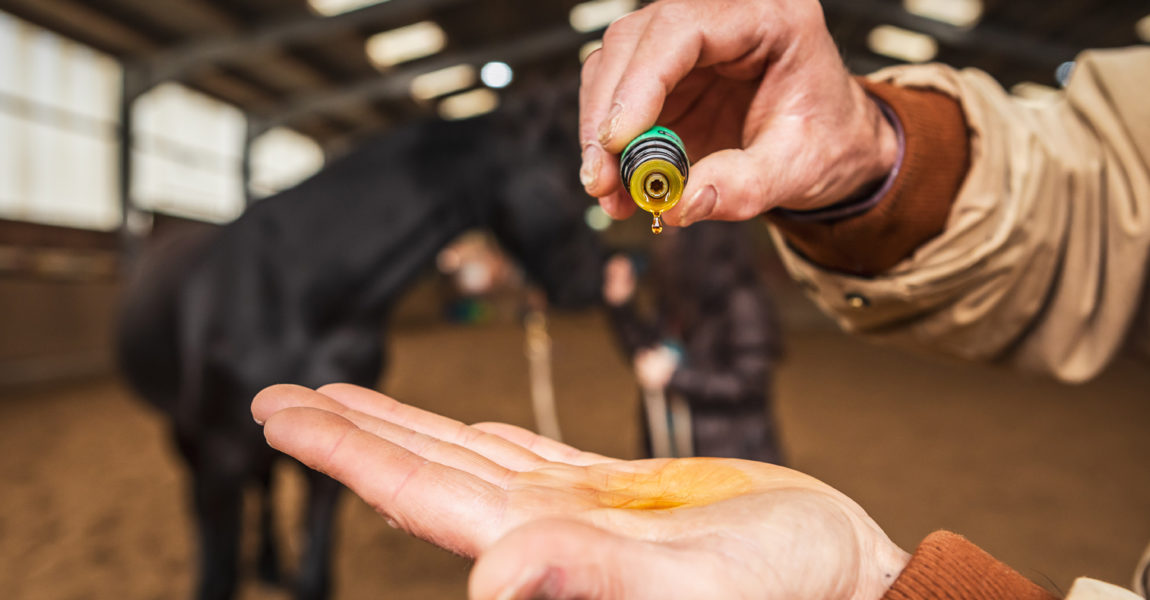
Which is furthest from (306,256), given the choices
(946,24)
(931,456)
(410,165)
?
(946,24)

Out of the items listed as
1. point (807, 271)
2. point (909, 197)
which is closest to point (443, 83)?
point (807, 271)

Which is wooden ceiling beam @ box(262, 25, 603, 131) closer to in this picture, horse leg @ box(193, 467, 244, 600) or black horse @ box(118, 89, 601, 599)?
black horse @ box(118, 89, 601, 599)

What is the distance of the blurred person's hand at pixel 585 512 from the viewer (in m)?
0.35

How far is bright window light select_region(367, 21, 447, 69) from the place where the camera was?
8.64m

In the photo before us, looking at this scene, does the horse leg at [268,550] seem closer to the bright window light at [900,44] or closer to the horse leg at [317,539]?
the horse leg at [317,539]

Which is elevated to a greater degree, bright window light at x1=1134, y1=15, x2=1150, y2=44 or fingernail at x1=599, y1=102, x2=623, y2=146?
bright window light at x1=1134, y1=15, x2=1150, y2=44

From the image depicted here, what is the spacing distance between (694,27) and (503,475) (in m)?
0.45

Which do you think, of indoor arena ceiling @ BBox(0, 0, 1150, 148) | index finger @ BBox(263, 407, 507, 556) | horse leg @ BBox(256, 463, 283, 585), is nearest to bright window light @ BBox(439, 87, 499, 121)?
indoor arena ceiling @ BBox(0, 0, 1150, 148)

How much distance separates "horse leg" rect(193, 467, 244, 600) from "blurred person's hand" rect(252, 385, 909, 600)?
3.63 feet

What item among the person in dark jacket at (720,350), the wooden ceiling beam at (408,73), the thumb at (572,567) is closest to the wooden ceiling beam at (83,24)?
the wooden ceiling beam at (408,73)

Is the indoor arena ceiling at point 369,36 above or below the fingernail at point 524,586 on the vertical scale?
above

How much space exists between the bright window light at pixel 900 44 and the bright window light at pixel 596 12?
3.98 m

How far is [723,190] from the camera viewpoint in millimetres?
562

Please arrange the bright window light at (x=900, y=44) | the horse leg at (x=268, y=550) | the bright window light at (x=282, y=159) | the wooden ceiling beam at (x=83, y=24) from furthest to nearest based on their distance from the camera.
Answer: the bright window light at (x=282, y=159) < the bright window light at (x=900, y=44) < the wooden ceiling beam at (x=83, y=24) < the horse leg at (x=268, y=550)
